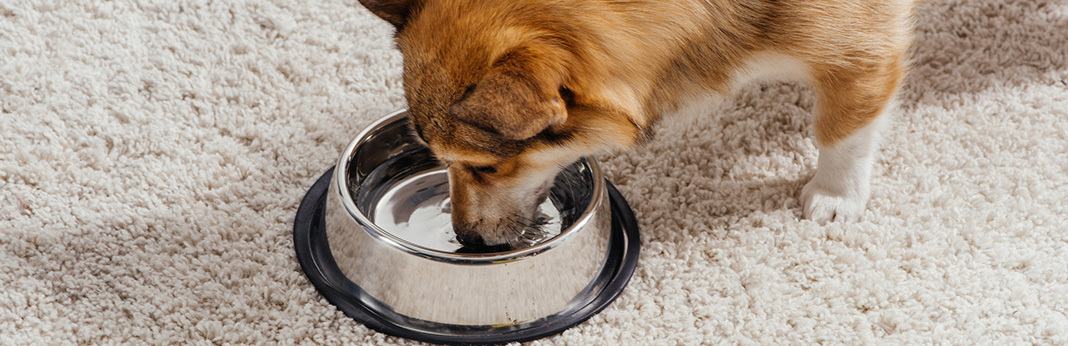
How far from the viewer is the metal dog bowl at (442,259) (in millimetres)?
1525

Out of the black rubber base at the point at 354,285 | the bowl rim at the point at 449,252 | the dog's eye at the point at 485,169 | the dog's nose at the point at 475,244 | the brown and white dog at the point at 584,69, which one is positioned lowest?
the black rubber base at the point at 354,285

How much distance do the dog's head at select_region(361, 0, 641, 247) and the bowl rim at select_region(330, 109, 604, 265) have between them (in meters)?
0.10

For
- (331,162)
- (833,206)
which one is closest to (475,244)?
(331,162)

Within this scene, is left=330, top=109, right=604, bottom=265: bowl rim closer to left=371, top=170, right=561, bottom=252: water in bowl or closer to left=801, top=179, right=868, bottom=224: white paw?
left=371, top=170, right=561, bottom=252: water in bowl

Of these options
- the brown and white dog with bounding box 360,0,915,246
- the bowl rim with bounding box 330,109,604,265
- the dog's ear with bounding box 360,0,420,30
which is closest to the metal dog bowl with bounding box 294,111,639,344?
the bowl rim with bounding box 330,109,604,265

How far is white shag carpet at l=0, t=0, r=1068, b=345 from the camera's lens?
64.1 inches

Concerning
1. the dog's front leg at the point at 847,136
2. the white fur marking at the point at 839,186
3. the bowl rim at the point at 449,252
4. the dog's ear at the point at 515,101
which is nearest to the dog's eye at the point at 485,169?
the bowl rim at the point at 449,252

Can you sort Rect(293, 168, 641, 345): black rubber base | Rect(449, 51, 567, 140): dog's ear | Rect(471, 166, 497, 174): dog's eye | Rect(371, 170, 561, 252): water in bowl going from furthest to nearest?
Rect(371, 170, 561, 252): water in bowl → Rect(293, 168, 641, 345): black rubber base → Rect(471, 166, 497, 174): dog's eye → Rect(449, 51, 567, 140): dog's ear

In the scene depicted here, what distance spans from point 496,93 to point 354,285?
606 mm

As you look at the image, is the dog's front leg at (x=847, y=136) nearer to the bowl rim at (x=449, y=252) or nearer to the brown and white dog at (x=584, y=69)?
the brown and white dog at (x=584, y=69)

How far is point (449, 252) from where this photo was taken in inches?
60.1

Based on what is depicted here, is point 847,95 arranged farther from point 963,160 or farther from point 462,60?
point 462,60

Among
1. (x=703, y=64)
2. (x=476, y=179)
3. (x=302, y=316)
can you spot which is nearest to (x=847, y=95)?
(x=703, y=64)

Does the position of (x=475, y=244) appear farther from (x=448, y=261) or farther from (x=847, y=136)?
(x=847, y=136)
